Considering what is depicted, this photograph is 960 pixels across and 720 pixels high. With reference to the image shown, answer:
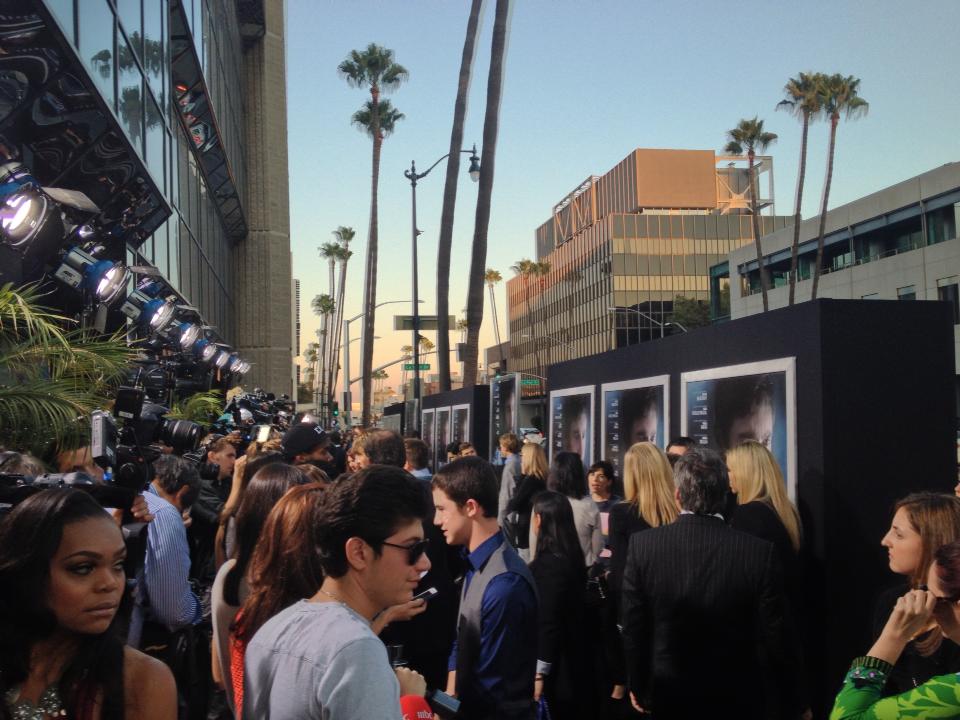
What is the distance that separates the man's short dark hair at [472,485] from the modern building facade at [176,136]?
5.50 meters

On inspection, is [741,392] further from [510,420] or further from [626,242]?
[626,242]

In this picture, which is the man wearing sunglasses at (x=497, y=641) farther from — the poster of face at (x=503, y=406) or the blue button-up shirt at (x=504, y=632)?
the poster of face at (x=503, y=406)

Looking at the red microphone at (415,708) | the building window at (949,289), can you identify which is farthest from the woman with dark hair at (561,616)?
the building window at (949,289)

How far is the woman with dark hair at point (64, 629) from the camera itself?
7.33 feet

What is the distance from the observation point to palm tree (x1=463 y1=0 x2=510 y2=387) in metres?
24.6

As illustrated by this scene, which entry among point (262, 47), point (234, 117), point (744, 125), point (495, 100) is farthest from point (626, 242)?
point (495, 100)

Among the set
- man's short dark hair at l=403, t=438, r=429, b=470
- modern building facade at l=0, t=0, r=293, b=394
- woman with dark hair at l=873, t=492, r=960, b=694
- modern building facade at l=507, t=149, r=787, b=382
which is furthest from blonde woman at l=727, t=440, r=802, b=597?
modern building facade at l=507, t=149, r=787, b=382

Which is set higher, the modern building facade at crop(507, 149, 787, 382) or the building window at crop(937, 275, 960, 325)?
the modern building facade at crop(507, 149, 787, 382)

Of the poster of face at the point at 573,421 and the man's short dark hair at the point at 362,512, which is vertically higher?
the poster of face at the point at 573,421

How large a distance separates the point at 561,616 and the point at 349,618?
307 cm

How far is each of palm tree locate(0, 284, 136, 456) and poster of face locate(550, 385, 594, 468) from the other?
642 cm

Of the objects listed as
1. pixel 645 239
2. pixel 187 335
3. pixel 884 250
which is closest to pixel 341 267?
pixel 645 239

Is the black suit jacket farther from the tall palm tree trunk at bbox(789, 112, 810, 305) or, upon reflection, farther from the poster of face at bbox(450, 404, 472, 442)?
the tall palm tree trunk at bbox(789, 112, 810, 305)

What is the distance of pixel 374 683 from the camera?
2213mm
